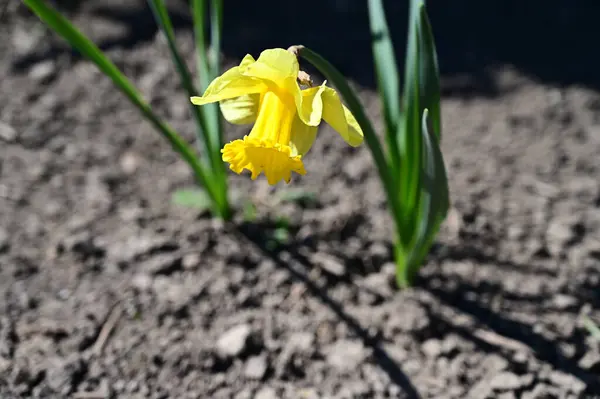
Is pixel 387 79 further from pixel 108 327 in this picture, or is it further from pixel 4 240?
pixel 4 240

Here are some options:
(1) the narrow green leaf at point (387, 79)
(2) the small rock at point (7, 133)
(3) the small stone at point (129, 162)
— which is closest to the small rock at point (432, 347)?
(1) the narrow green leaf at point (387, 79)

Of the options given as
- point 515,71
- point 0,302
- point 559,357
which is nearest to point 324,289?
point 559,357

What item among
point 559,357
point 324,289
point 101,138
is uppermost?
point 101,138

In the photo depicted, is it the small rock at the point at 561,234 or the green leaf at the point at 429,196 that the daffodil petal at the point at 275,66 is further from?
the small rock at the point at 561,234

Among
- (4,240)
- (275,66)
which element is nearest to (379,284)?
(275,66)

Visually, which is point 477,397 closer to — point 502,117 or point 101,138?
point 502,117

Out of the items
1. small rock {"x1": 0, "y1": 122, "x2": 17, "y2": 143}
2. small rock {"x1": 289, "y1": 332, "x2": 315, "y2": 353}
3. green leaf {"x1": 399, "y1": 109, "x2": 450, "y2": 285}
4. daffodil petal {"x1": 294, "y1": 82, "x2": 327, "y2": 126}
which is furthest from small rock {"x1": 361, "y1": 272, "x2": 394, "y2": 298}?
small rock {"x1": 0, "y1": 122, "x2": 17, "y2": 143}

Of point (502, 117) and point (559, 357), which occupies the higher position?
point (502, 117)
